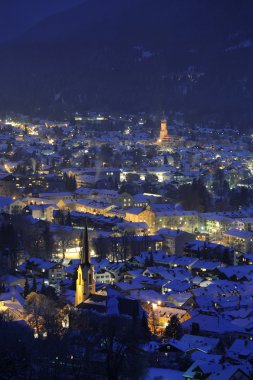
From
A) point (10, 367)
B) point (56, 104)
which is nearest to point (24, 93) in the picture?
point (56, 104)

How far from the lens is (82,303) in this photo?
13867mm

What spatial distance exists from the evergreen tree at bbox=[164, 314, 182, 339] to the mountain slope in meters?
47.7

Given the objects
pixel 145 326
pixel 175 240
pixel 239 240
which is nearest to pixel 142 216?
pixel 175 240

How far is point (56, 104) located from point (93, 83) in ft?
21.0

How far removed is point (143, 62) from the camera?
247ft

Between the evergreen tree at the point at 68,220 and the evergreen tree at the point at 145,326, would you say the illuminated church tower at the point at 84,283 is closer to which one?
the evergreen tree at the point at 145,326

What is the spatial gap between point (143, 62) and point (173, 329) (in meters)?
63.5

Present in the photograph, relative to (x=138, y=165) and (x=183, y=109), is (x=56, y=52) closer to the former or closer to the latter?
(x=183, y=109)

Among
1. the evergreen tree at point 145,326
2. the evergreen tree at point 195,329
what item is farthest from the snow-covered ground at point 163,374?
the evergreen tree at point 195,329

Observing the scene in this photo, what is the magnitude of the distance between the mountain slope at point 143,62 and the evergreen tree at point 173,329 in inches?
1879

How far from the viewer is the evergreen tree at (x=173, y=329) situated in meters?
13.2

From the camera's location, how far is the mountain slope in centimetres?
6744

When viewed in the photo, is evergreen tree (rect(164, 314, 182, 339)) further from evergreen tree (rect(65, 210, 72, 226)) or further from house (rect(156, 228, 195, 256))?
evergreen tree (rect(65, 210, 72, 226))

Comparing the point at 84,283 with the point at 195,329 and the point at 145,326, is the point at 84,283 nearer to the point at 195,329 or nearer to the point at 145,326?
the point at 145,326
